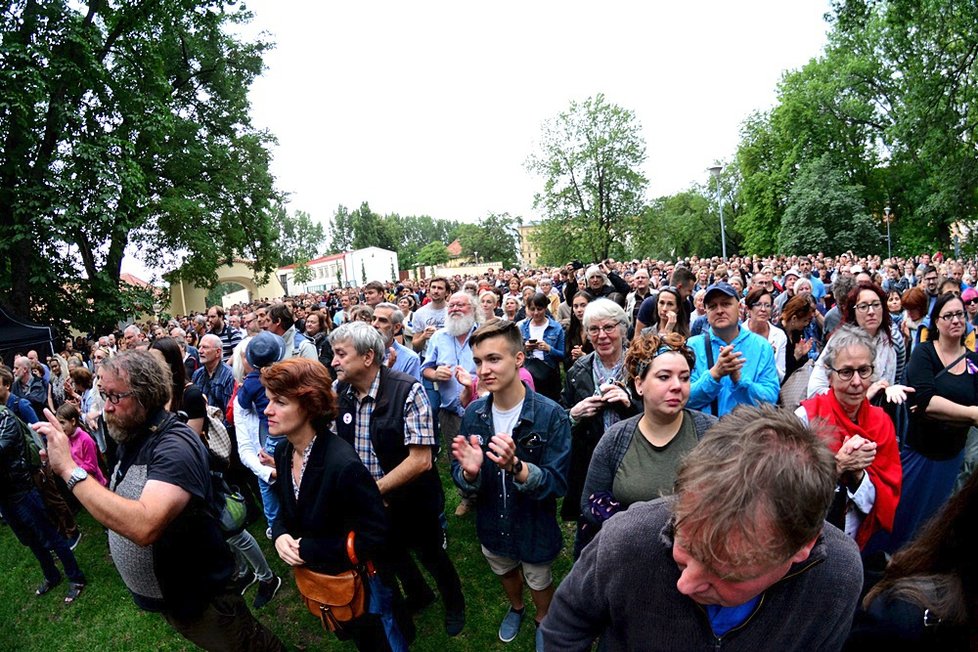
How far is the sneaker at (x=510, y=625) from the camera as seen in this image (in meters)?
3.41

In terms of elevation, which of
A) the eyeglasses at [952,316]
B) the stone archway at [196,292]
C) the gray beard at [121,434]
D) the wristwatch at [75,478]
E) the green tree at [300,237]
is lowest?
the wristwatch at [75,478]

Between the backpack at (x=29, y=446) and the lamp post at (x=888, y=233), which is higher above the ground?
the lamp post at (x=888, y=233)

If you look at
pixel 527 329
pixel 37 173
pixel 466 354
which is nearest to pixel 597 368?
pixel 466 354

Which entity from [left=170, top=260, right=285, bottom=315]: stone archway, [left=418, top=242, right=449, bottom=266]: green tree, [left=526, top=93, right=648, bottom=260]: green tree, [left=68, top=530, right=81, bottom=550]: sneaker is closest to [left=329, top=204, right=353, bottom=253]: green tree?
[left=418, top=242, right=449, bottom=266]: green tree

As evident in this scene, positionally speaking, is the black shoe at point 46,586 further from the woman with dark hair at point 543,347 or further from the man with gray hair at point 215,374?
the woman with dark hair at point 543,347

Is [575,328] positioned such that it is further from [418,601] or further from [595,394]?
[418,601]

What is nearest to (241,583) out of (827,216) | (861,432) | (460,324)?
(460,324)

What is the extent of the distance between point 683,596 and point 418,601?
2.96 m

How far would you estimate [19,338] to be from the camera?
42.2 feet

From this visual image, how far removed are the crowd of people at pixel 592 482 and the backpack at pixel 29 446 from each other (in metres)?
0.03

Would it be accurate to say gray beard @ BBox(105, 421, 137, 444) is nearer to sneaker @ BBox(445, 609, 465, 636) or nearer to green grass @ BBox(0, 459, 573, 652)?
green grass @ BBox(0, 459, 573, 652)

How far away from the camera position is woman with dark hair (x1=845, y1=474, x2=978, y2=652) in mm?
1154

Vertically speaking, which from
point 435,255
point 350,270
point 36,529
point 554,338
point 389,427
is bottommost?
point 36,529

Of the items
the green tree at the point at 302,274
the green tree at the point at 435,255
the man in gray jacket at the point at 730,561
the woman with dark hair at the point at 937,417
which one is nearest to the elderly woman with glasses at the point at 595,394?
the man in gray jacket at the point at 730,561
